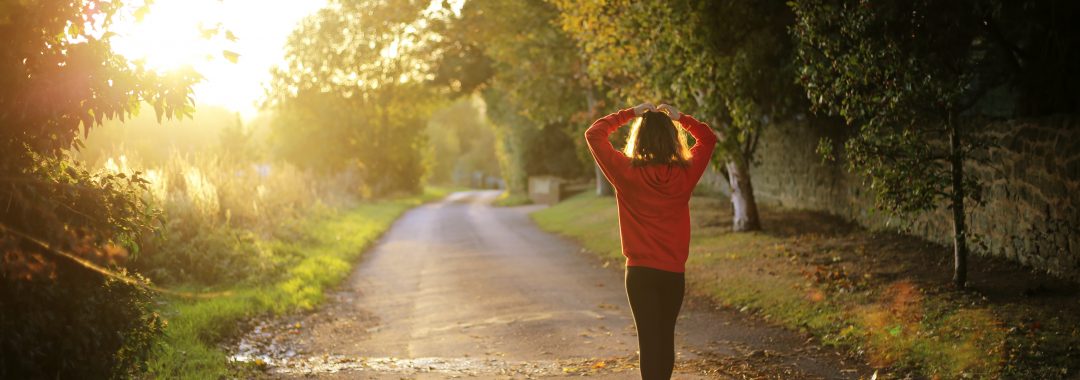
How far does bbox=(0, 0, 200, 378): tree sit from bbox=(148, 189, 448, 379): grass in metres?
1.43

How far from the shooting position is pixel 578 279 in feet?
47.0

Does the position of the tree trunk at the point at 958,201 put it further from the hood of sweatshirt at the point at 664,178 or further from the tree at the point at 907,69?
the hood of sweatshirt at the point at 664,178

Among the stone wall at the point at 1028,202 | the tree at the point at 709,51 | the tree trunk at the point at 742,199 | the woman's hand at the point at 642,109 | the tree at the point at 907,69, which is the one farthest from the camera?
the tree trunk at the point at 742,199

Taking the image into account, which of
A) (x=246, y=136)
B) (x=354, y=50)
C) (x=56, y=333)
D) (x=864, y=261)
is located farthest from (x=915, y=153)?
(x=246, y=136)

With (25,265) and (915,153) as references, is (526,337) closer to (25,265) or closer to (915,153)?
(915,153)

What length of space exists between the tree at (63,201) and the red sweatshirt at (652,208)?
2557 mm

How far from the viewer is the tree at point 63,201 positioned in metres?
4.57

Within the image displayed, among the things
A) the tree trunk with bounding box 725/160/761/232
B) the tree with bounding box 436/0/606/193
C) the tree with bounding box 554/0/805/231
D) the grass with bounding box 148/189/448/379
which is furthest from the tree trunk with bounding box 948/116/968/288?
the tree with bounding box 436/0/606/193

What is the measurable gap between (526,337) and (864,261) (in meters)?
5.45

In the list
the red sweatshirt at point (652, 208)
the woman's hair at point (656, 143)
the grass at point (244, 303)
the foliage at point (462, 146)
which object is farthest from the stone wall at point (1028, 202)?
the foliage at point (462, 146)

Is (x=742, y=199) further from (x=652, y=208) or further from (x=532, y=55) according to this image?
(x=652, y=208)

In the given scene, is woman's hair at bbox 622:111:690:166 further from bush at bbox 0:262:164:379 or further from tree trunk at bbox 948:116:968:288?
tree trunk at bbox 948:116:968:288

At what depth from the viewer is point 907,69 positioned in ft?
29.0

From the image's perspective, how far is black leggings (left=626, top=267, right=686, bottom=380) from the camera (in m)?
5.16
